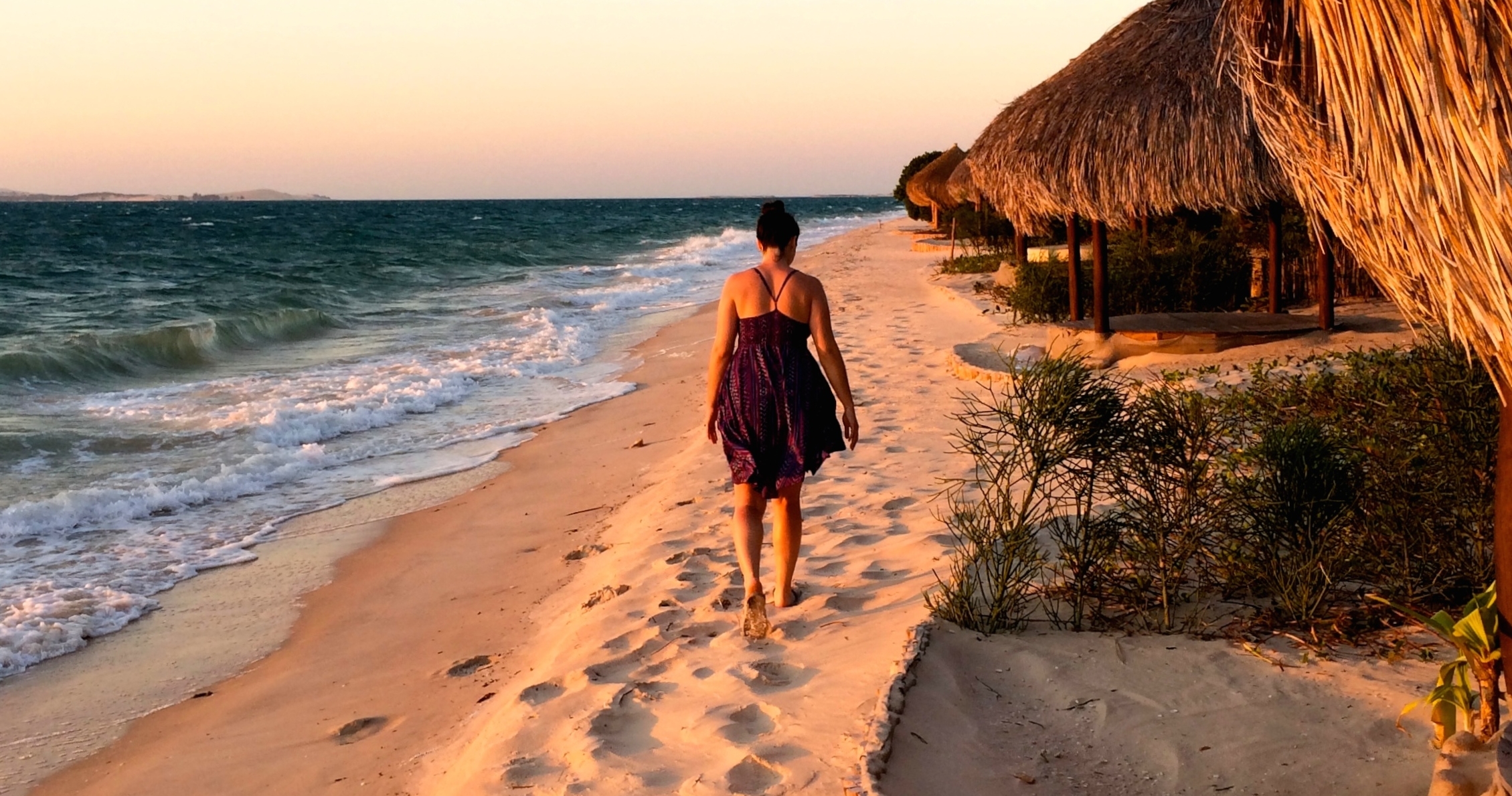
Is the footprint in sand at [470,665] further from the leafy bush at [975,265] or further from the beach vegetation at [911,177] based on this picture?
the beach vegetation at [911,177]

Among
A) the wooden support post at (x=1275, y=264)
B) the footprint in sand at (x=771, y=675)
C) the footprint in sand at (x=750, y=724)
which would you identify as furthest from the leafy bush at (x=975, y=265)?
the footprint in sand at (x=750, y=724)

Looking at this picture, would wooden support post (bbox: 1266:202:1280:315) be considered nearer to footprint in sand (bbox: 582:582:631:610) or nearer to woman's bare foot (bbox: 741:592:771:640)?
footprint in sand (bbox: 582:582:631:610)

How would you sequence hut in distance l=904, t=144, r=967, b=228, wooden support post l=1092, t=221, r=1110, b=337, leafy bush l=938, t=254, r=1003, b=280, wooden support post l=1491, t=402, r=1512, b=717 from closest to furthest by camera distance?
wooden support post l=1491, t=402, r=1512, b=717
wooden support post l=1092, t=221, r=1110, b=337
leafy bush l=938, t=254, r=1003, b=280
hut in distance l=904, t=144, r=967, b=228

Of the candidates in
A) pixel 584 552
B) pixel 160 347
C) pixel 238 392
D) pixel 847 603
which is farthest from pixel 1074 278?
pixel 160 347

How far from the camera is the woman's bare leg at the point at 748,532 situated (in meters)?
4.11

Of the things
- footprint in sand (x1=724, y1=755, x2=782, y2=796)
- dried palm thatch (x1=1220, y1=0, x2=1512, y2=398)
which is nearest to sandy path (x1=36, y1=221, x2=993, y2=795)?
footprint in sand (x1=724, y1=755, x2=782, y2=796)

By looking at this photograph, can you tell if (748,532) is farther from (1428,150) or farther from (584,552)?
(1428,150)

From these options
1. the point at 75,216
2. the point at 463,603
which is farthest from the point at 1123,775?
the point at 75,216

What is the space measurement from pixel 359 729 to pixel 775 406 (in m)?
1.81

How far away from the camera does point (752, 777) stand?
3049mm

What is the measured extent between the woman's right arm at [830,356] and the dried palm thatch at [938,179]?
19367mm

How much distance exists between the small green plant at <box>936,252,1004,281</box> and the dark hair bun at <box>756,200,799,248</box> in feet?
48.2

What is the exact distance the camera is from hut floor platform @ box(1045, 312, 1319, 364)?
8.34 meters

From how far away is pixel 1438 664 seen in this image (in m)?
3.34
